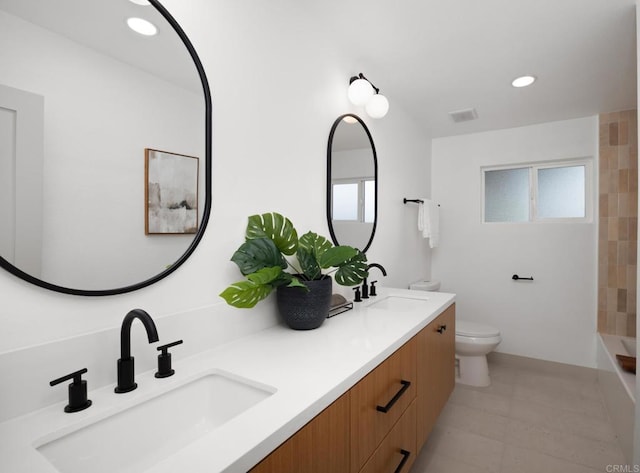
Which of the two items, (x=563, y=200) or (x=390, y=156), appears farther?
(x=563, y=200)

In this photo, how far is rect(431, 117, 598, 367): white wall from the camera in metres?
2.92

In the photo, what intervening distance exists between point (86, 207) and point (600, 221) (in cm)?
356

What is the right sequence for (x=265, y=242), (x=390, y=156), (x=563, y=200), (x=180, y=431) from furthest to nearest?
(x=563, y=200), (x=390, y=156), (x=265, y=242), (x=180, y=431)

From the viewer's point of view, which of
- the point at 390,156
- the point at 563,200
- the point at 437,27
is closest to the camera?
the point at 437,27

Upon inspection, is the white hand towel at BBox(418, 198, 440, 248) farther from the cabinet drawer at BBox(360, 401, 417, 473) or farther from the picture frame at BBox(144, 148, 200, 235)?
the picture frame at BBox(144, 148, 200, 235)

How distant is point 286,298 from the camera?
4.30ft

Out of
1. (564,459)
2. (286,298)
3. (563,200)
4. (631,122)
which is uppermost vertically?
(631,122)

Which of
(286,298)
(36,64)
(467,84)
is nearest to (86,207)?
(36,64)

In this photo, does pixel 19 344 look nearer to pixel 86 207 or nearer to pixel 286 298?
pixel 86 207

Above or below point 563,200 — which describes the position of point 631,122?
above

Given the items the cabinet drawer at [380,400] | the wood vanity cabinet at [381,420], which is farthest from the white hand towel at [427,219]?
the cabinet drawer at [380,400]

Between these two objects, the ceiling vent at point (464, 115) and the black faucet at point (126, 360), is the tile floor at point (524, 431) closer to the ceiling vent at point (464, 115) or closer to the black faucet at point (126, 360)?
the black faucet at point (126, 360)

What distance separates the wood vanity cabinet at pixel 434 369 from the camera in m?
1.54

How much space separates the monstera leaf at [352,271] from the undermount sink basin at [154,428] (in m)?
0.70
